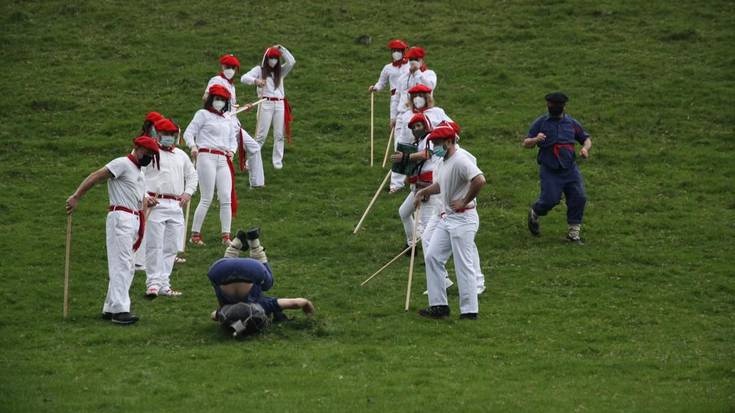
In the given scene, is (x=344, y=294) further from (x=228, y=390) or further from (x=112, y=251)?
(x=228, y=390)

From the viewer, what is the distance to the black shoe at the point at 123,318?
53.6 ft

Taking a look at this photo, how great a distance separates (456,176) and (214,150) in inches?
234

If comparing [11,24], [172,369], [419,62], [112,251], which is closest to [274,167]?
[419,62]

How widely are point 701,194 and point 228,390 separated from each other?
14447 mm

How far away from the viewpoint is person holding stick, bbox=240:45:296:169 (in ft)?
83.9

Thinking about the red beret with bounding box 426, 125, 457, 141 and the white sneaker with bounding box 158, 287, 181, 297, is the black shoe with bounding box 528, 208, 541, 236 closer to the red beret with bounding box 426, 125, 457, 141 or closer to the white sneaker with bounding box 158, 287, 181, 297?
the red beret with bounding box 426, 125, 457, 141

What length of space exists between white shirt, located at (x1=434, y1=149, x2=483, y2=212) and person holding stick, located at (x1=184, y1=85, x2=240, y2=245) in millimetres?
5469

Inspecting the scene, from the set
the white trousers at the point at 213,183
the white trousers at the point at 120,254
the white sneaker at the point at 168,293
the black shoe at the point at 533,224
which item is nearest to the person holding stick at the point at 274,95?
the white trousers at the point at 213,183

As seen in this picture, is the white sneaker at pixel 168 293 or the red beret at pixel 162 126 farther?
the white sneaker at pixel 168 293

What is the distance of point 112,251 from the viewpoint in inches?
639

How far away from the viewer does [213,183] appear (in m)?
20.8

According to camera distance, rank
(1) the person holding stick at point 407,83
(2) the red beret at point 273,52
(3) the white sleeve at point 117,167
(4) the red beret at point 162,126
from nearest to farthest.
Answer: (3) the white sleeve at point 117,167 → (4) the red beret at point 162,126 → (1) the person holding stick at point 407,83 → (2) the red beret at point 273,52

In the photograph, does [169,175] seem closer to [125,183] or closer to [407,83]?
[125,183]

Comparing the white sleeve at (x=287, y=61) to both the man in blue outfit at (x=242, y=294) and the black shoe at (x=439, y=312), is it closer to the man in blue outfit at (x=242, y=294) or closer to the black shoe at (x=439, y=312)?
the black shoe at (x=439, y=312)
